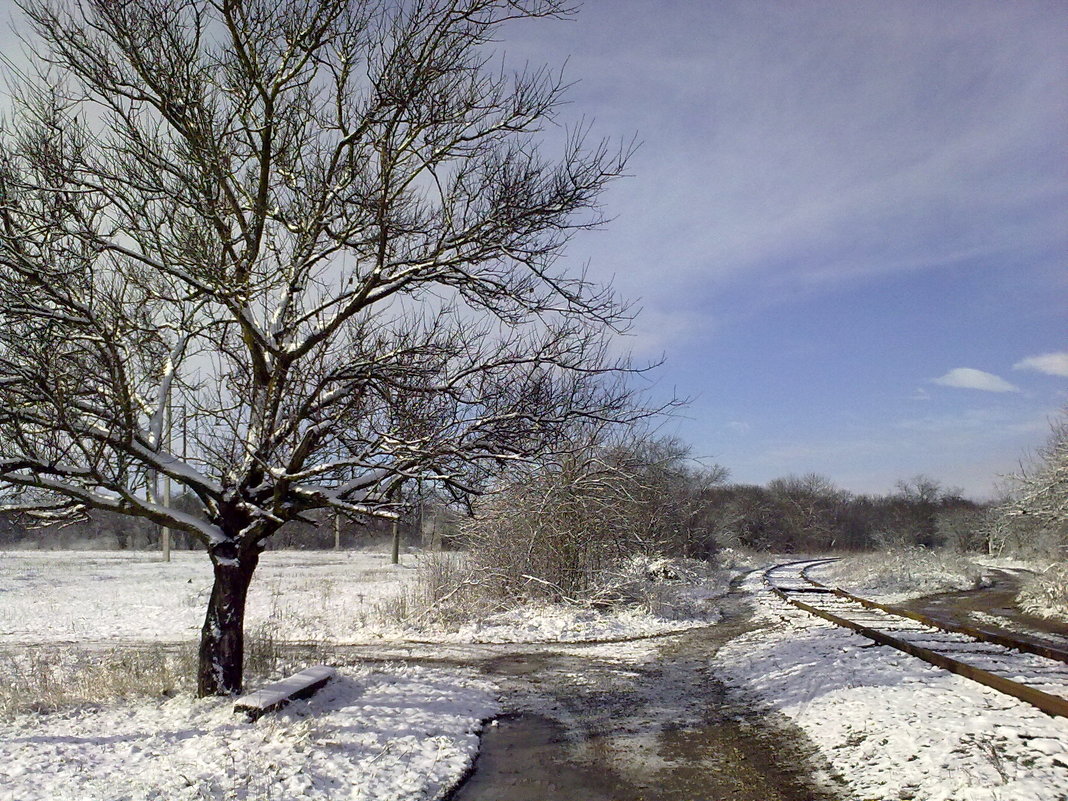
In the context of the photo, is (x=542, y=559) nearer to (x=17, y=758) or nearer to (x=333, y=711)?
(x=333, y=711)

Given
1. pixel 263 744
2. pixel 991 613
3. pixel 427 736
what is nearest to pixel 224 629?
pixel 263 744

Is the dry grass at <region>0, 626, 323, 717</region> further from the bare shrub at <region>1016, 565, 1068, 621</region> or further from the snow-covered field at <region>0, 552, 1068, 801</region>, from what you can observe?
the bare shrub at <region>1016, 565, 1068, 621</region>

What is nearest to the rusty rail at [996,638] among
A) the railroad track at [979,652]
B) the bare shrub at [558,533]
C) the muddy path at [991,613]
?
the railroad track at [979,652]

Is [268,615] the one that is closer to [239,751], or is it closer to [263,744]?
[263,744]

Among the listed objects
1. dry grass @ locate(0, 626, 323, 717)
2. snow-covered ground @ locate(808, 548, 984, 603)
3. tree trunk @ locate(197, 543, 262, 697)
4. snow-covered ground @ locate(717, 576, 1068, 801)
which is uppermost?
tree trunk @ locate(197, 543, 262, 697)

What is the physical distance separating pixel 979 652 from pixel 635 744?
6514 mm

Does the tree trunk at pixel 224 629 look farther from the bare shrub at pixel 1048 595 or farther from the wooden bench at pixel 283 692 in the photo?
the bare shrub at pixel 1048 595

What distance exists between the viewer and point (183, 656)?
9.95m

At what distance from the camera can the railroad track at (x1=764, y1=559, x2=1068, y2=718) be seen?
25.5 feet

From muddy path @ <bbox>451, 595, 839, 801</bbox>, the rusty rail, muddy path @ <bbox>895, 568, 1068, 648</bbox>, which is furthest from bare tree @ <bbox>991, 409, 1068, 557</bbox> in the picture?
muddy path @ <bbox>451, 595, 839, 801</bbox>

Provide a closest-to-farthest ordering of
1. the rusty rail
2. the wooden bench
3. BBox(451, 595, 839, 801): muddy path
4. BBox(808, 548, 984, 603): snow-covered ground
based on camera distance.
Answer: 1. BBox(451, 595, 839, 801): muddy path
2. the wooden bench
3. the rusty rail
4. BBox(808, 548, 984, 603): snow-covered ground

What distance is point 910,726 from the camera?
22.4 ft

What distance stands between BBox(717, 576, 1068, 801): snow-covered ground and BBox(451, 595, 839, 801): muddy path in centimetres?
39

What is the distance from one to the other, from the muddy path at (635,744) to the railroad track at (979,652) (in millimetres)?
2359
